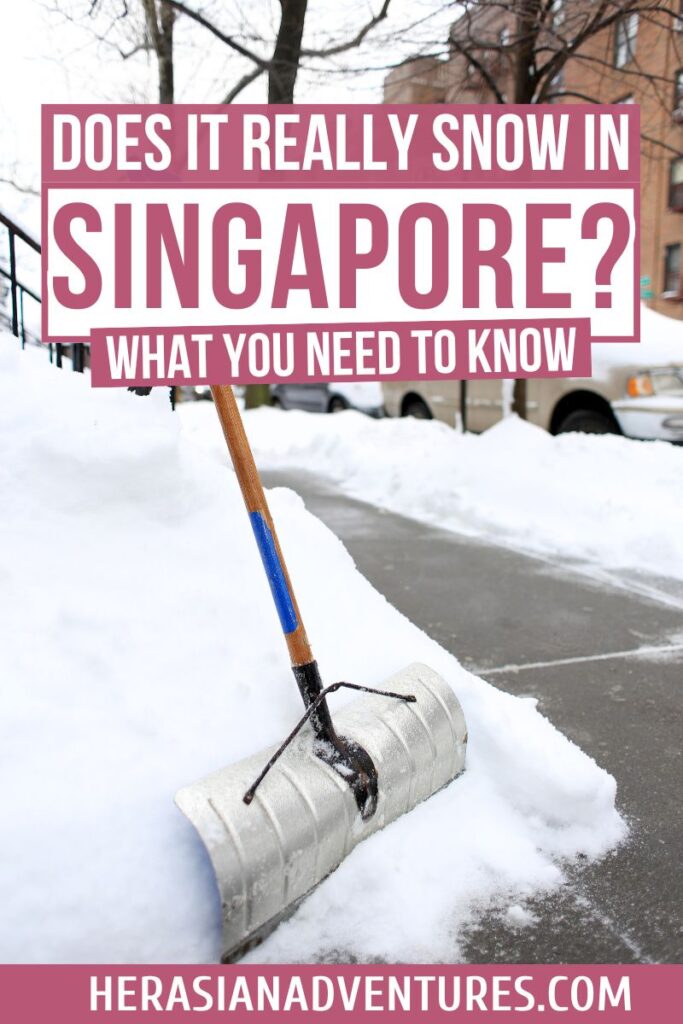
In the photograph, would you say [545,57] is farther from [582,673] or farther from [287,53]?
[582,673]

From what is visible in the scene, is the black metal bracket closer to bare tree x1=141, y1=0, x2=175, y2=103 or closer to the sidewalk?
the sidewalk

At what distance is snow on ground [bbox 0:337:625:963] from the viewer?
1828 mm

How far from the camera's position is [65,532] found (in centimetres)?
248

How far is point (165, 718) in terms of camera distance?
2135 millimetres

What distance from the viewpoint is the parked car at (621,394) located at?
26.3ft

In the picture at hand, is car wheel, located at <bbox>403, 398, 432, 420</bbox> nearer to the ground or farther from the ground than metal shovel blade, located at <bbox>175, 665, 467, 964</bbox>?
farther from the ground

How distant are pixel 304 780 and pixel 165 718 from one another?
39 cm

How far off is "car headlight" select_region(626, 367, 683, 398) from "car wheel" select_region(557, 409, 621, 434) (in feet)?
1.39

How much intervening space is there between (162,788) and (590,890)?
1.10 meters

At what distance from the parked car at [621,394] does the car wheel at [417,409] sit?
1429mm

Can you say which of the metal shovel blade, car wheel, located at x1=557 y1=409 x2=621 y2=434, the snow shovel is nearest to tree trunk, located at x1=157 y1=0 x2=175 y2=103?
car wheel, located at x1=557 y1=409 x2=621 y2=434
